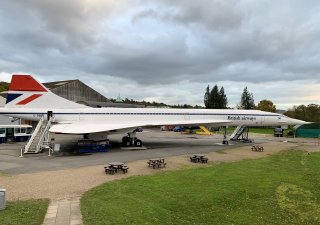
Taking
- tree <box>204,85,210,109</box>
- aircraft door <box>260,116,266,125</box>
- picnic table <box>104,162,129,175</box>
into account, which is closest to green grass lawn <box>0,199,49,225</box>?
picnic table <box>104,162,129,175</box>

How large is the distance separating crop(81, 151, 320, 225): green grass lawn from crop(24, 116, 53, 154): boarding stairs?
1228 centimetres

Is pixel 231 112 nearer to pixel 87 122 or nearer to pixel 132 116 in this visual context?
pixel 132 116

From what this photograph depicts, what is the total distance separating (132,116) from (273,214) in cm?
2188

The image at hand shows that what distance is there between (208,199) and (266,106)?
90372 millimetres

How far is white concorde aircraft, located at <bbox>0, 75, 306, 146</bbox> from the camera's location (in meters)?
27.5

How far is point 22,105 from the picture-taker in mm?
28172

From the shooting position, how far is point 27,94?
28.2 meters

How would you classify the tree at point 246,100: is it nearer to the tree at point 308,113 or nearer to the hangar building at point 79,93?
the tree at point 308,113

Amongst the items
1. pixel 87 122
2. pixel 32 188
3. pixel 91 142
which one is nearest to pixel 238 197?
pixel 32 188

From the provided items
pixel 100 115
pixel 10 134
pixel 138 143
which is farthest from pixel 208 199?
pixel 10 134

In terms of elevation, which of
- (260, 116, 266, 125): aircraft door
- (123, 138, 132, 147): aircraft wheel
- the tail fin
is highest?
the tail fin

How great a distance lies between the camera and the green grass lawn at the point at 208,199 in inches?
352

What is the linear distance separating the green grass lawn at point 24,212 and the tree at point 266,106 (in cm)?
8930

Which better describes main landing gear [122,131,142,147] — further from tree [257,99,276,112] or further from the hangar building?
tree [257,99,276,112]
